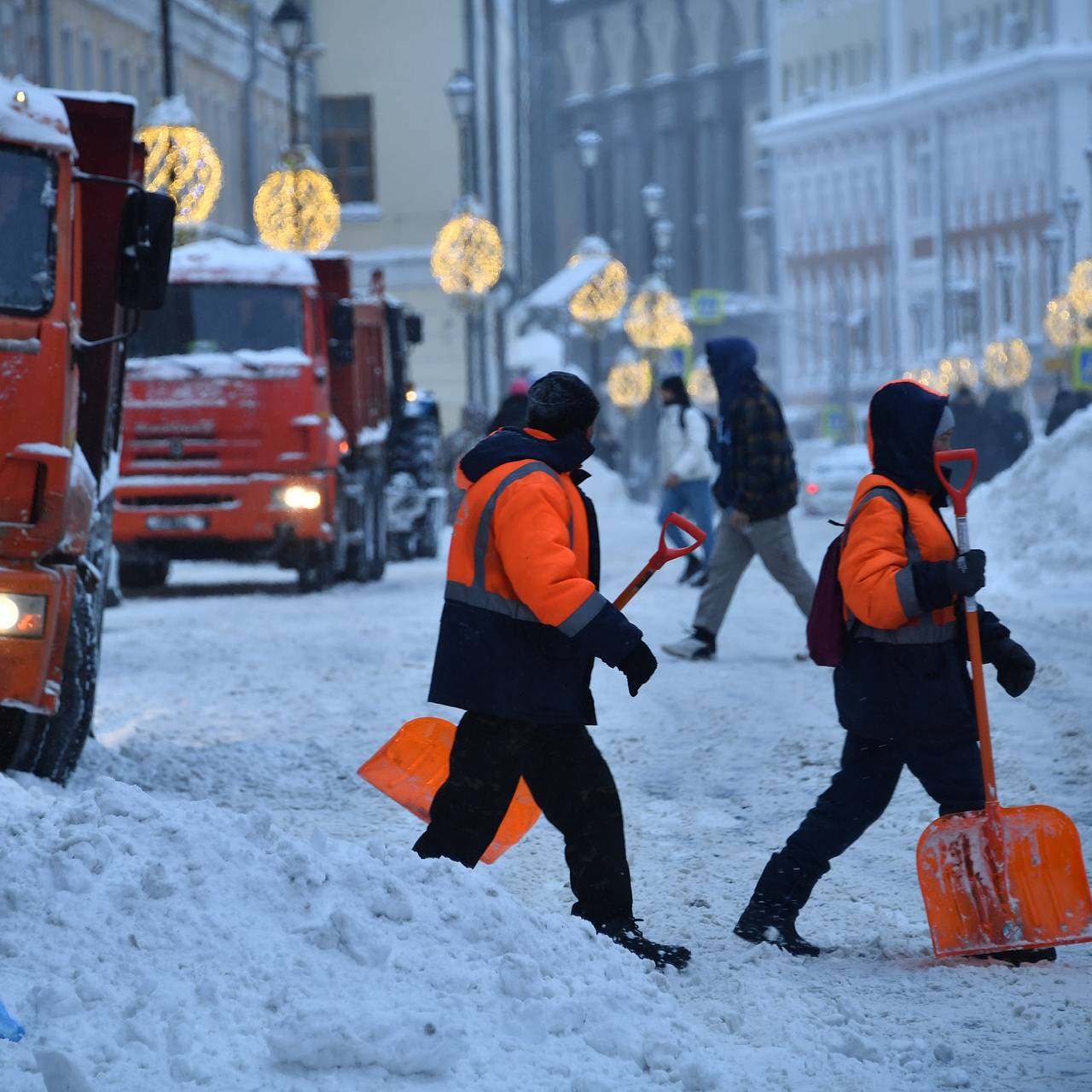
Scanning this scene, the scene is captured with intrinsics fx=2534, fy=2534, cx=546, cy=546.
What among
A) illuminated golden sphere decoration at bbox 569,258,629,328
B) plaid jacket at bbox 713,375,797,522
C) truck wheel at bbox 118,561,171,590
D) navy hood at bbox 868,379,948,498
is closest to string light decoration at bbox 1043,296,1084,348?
illuminated golden sphere decoration at bbox 569,258,629,328

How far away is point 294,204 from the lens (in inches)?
1045

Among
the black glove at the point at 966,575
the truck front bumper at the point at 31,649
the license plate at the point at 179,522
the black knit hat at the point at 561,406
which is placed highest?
the black knit hat at the point at 561,406

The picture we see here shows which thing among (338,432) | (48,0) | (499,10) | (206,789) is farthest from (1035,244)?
(206,789)

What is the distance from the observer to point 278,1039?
478 cm

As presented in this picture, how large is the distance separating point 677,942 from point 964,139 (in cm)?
8914

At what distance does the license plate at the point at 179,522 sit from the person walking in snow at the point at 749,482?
727cm

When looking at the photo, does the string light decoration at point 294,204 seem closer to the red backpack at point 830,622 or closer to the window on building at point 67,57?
the window on building at point 67,57

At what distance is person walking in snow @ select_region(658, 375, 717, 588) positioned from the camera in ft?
61.1

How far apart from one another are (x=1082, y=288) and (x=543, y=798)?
32843mm

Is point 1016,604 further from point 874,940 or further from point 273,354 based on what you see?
point 874,940

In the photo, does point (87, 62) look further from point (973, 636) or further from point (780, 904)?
point (973, 636)

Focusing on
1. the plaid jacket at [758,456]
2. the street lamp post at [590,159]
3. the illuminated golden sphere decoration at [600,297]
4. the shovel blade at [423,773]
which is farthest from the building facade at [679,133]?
the shovel blade at [423,773]

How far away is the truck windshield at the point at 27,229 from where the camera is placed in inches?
348

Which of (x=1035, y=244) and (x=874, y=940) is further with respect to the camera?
(x=1035, y=244)
